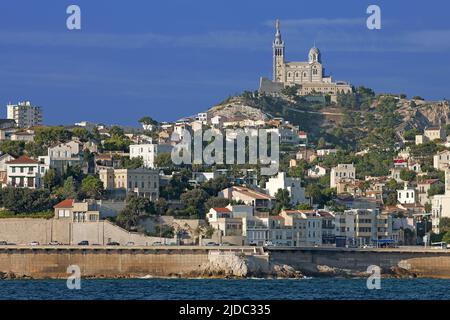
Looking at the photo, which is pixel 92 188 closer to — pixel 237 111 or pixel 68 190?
pixel 68 190

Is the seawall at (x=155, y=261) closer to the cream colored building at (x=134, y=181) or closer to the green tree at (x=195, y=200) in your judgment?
the green tree at (x=195, y=200)

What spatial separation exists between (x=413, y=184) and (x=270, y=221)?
991 inches

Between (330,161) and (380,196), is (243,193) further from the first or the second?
(330,161)

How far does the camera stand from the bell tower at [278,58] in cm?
17225

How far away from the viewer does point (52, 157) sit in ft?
327

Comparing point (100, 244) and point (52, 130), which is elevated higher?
point (52, 130)

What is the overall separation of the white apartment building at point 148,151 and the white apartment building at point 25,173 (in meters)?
12.1

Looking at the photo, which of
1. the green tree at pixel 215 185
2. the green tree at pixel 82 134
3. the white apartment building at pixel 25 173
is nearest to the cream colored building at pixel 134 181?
the green tree at pixel 215 185

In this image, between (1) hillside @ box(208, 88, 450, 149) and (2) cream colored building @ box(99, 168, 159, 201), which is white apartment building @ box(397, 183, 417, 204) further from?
(1) hillside @ box(208, 88, 450, 149)

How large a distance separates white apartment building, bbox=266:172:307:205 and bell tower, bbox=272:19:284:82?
73.3 metres

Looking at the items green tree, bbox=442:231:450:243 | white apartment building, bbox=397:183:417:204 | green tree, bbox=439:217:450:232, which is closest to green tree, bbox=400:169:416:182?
white apartment building, bbox=397:183:417:204

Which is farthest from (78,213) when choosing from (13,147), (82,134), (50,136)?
(82,134)
